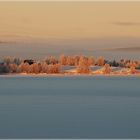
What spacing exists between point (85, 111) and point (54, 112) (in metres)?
0.96

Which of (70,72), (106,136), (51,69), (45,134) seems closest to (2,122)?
(45,134)

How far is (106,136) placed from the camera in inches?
419

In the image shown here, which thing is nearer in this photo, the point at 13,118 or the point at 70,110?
the point at 13,118

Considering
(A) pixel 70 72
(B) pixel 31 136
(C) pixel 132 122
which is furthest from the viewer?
(A) pixel 70 72

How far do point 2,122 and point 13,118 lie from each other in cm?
83

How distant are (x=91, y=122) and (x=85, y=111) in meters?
2.74

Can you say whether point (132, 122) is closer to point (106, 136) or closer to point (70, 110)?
point (106, 136)

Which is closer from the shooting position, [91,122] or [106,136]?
[106,136]

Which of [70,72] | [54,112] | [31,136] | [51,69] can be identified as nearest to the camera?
[31,136]

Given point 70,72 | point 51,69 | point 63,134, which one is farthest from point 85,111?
point 70,72

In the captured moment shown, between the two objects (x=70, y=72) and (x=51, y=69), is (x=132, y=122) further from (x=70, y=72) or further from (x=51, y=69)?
(x=70, y=72)

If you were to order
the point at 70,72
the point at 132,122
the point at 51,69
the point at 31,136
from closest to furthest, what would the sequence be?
the point at 31,136 < the point at 132,122 < the point at 51,69 < the point at 70,72

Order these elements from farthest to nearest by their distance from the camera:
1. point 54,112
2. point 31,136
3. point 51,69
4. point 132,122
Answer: point 51,69, point 54,112, point 132,122, point 31,136

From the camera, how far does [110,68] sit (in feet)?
249
